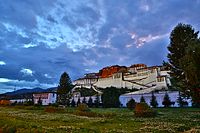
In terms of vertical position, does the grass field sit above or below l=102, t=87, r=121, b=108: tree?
below

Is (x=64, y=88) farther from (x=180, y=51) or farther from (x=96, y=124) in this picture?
(x=96, y=124)

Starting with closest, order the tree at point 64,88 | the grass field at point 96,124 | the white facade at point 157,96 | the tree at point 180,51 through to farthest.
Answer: the grass field at point 96,124, the tree at point 180,51, the white facade at point 157,96, the tree at point 64,88

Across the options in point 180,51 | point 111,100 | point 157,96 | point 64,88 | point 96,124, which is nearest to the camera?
point 96,124

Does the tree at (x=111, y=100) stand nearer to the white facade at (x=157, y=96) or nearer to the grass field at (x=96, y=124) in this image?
the white facade at (x=157, y=96)

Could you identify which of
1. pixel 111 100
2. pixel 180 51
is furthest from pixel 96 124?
pixel 111 100

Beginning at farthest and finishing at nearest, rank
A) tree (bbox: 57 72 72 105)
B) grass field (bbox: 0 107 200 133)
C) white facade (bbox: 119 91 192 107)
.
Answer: tree (bbox: 57 72 72 105)
white facade (bbox: 119 91 192 107)
grass field (bbox: 0 107 200 133)

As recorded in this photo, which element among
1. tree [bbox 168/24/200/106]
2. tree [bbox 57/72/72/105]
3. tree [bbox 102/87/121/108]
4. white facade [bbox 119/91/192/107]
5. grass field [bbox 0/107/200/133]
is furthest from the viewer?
tree [bbox 57/72/72/105]

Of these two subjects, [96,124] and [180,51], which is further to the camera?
[180,51]

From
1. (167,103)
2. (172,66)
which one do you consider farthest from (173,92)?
(172,66)

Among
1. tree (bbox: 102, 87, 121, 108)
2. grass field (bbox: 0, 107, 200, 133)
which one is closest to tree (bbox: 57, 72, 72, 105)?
tree (bbox: 102, 87, 121, 108)

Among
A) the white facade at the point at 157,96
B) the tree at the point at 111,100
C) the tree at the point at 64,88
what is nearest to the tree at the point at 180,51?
the white facade at the point at 157,96

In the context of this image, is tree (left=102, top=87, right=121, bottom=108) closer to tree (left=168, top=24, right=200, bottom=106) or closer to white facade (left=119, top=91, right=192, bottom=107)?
white facade (left=119, top=91, right=192, bottom=107)

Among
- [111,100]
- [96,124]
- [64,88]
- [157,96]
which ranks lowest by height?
[96,124]

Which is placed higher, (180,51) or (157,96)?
(180,51)
